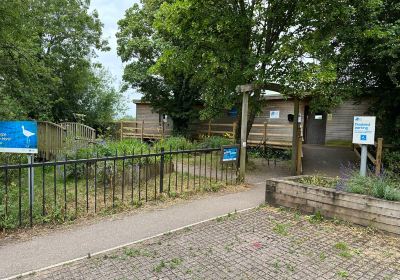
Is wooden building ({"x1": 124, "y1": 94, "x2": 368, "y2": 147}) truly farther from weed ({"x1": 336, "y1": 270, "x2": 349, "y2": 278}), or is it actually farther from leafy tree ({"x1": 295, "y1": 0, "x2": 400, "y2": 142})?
weed ({"x1": 336, "y1": 270, "x2": 349, "y2": 278})

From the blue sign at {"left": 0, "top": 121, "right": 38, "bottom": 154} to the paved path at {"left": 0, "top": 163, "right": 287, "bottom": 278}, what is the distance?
146cm

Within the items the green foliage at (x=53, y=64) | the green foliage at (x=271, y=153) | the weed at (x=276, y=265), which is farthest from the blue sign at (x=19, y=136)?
the green foliage at (x=271, y=153)

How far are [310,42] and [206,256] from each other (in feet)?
22.2

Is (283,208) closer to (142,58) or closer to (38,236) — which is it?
(38,236)

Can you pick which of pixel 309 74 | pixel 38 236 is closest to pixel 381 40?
pixel 309 74

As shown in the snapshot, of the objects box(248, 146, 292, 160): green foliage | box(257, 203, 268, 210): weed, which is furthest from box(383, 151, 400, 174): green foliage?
box(257, 203, 268, 210): weed

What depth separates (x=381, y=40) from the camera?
9367 millimetres

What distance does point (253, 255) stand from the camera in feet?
12.4

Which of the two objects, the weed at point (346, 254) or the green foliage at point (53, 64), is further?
the green foliage at point (53, 64)

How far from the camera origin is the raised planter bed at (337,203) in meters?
4.47

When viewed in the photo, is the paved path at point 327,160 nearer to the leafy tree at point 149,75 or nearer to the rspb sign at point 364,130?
the rspb sign at point 364,130

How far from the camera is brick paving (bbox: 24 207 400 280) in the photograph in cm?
331

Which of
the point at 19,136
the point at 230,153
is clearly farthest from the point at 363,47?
the point at 19,136

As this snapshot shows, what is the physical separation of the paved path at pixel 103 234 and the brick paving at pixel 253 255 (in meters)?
0.27
